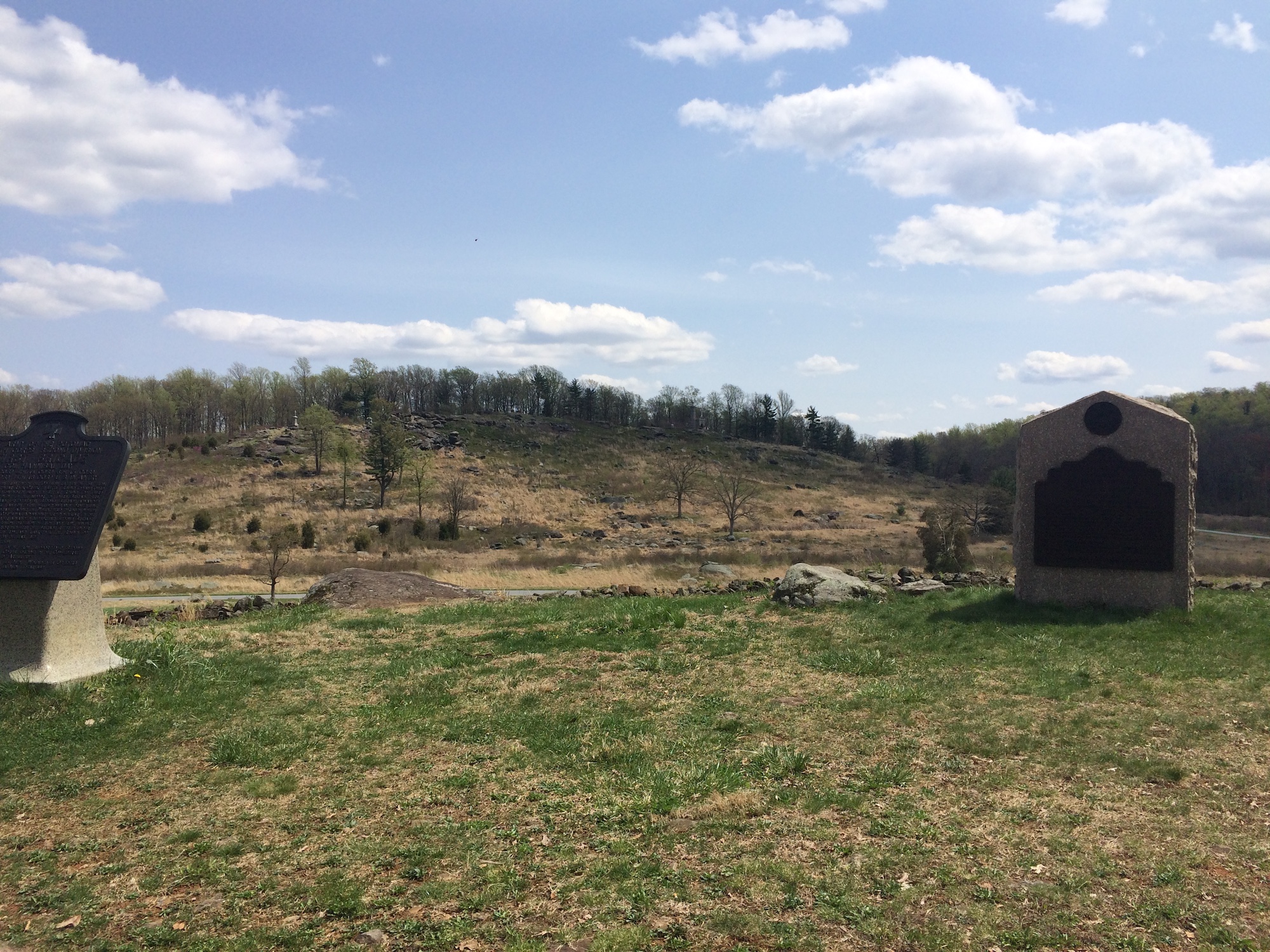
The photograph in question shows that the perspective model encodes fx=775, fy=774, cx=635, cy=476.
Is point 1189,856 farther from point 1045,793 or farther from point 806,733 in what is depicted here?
point 806,733

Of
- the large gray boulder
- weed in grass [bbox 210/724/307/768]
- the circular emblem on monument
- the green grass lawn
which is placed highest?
the circular emblem on monument

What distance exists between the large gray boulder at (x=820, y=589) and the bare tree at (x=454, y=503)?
35.7m

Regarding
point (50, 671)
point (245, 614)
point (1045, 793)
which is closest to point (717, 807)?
point (1045, 793)

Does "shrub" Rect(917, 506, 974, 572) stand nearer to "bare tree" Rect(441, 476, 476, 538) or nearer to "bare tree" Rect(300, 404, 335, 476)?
"bare tree" Rect(441, 476, 476, 538)

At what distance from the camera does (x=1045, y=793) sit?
7148 mm

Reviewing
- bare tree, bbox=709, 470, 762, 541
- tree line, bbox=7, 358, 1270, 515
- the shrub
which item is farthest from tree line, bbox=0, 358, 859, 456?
the shrub

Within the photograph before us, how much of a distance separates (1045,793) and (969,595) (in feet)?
31.7

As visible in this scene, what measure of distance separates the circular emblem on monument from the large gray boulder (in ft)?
17.6

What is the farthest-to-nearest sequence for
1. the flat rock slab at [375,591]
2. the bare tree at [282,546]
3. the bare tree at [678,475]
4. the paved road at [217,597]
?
the bare tree at [678,475]
the bare tree at [282,546]
the paved road at [217,597]
the flat rock slab at [375,591]

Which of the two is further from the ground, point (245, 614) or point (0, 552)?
point (0, 552)

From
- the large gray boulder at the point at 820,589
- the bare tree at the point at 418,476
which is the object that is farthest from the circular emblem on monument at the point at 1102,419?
the bare tree at the point at 418,476

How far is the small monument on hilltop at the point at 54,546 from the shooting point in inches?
415

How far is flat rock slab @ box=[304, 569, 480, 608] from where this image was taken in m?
19.8

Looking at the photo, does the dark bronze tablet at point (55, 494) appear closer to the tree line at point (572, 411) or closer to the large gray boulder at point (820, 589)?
the large gray boulder at point (820, 589)
